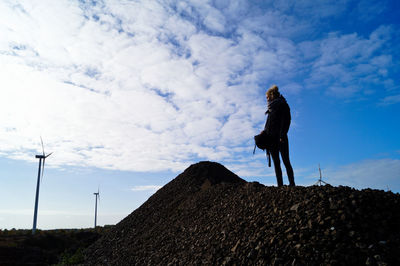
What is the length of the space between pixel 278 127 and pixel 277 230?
3519 mm

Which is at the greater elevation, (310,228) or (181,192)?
(181,192)

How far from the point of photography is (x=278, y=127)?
876 cm

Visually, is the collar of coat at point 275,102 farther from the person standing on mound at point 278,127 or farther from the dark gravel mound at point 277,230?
the dark gravel mound at point 277,230

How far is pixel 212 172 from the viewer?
16.4m

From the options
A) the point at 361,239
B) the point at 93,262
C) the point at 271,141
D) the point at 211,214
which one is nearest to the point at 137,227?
the point at 93,262

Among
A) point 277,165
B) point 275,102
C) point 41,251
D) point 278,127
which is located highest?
point 275,102

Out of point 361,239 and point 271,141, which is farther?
point 271,141

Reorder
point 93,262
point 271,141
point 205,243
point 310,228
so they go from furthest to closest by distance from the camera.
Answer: point 93,262, point 271,141, point 205,243, point 310,228

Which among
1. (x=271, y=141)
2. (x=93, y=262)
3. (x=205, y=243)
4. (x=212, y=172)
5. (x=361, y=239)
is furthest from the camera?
(x=212, y=172)

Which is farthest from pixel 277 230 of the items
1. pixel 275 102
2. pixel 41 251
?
pixel 41 251

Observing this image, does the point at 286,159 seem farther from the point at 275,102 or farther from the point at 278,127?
the point at 275,102

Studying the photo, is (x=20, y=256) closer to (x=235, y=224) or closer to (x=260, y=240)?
(x=235, y=224)

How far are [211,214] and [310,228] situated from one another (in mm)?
4294

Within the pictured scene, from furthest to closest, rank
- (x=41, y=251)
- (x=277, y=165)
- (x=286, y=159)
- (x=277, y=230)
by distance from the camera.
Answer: (x=41, y=251) < (x=277, y=165) < (x=286, y=159) < (x=277, y=230)
